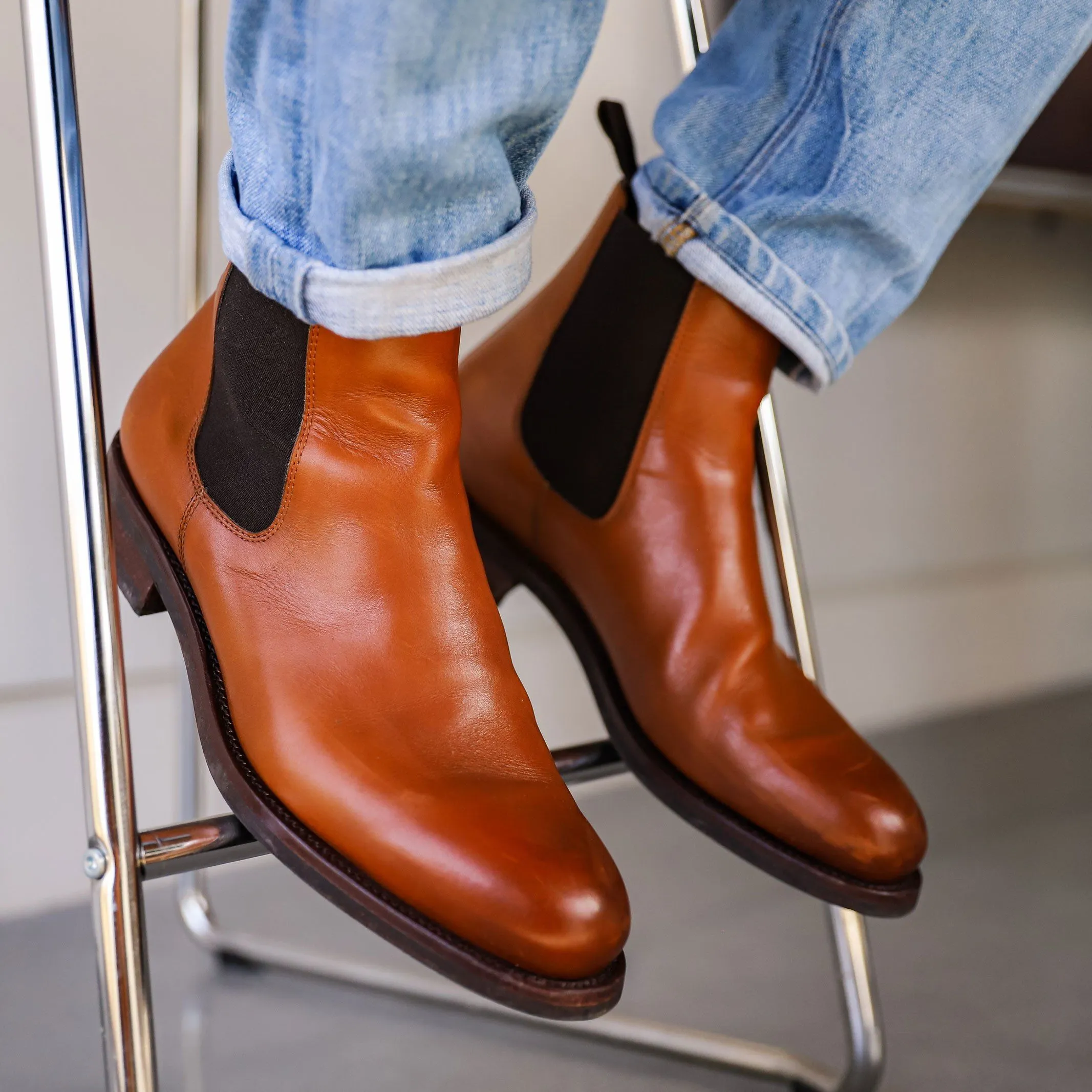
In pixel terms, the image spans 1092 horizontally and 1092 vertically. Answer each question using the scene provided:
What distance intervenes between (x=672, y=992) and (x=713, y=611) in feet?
1.10

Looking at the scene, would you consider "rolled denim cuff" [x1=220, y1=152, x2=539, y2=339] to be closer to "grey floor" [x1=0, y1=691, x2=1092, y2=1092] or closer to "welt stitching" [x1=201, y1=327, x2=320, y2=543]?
"welt stitching" [x1=201, y1=327, x2=320, y2=543]

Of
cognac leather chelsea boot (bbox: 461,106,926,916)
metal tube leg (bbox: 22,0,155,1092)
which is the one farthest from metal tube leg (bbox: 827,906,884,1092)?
metal tube leg (bbox: 22,0,155,1092)

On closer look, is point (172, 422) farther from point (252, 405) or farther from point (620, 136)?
point (620, 136)

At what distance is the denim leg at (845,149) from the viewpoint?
486 millimetres

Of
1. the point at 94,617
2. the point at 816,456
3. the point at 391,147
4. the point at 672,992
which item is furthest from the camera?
the point at 816,456

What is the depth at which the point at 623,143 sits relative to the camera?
0.57 metres

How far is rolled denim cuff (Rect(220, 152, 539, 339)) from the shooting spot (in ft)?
1.15

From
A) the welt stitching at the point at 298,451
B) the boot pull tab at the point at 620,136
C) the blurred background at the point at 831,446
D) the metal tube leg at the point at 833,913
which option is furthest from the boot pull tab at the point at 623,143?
the blurred background at the point at 831,446

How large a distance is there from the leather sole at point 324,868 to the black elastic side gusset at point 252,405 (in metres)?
0.05

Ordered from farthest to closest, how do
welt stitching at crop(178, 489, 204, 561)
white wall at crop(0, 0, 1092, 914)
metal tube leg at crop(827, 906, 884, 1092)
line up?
1. white wall at crop(0, 0, 1092, 914)
2. metal tube leg at crop(827, 906, 884, 1092)
3. welt stitching at crop(178, 489, 204, 561)

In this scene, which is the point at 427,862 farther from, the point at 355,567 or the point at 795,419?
the point at 795,419

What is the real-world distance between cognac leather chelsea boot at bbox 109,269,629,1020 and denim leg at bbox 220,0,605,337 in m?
0.04

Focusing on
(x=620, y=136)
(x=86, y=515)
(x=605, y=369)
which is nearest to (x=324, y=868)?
(x=86, y=515)

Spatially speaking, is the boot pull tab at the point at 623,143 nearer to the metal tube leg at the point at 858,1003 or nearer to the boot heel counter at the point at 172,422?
the boot heel counter at the point at 172,422
